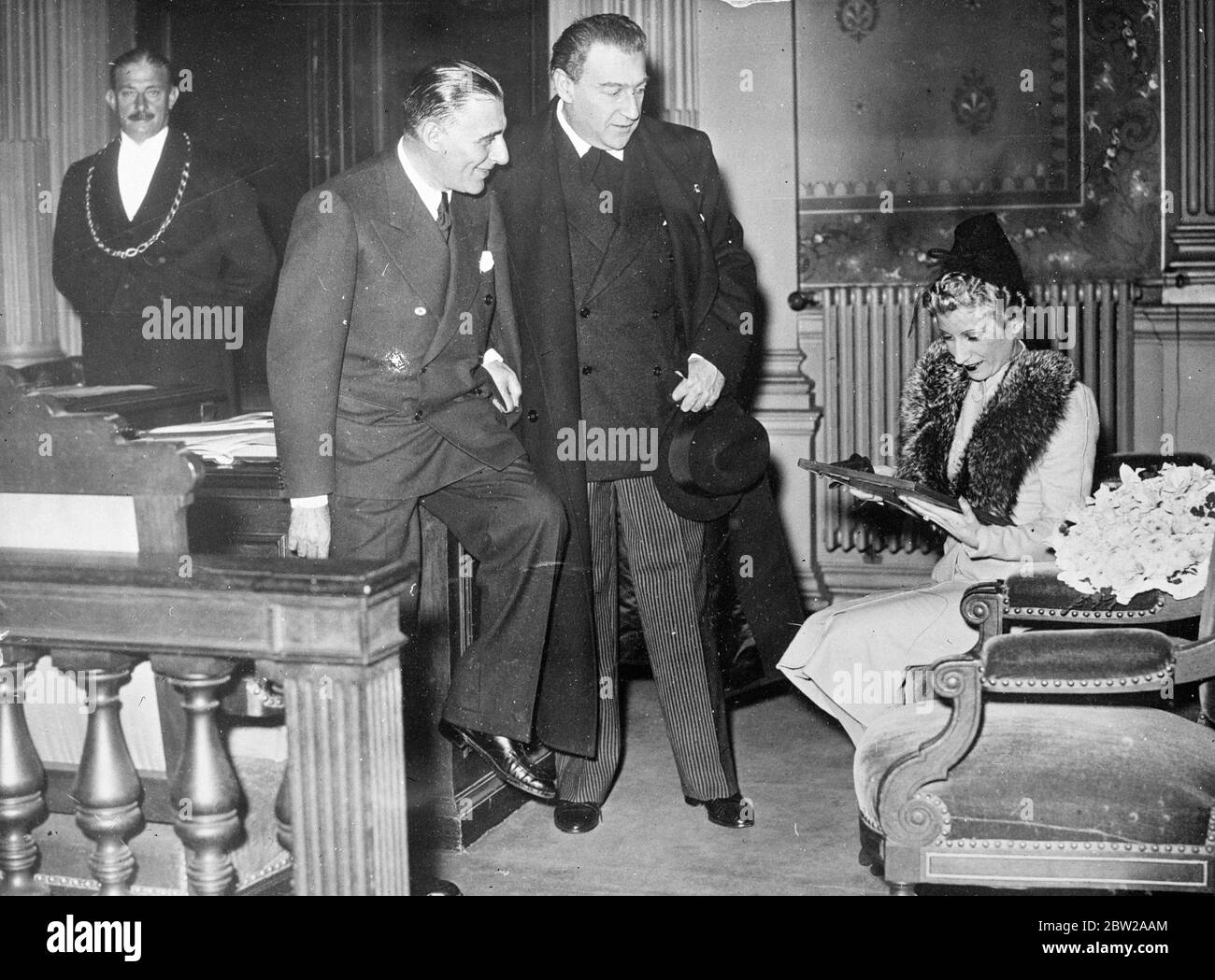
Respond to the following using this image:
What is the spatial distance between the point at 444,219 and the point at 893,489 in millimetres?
1190

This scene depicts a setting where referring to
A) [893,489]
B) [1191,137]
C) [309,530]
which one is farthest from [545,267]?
[1191,137]

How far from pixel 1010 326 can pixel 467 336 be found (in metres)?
1.29

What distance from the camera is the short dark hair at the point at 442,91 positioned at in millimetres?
2930

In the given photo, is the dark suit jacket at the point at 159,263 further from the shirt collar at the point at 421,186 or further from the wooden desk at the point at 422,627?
the shirt collar at the point at 421,186

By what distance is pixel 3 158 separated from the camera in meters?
5.27

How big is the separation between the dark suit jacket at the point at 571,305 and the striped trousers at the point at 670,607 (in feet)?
0.34

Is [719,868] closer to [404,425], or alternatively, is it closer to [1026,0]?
[404,425]

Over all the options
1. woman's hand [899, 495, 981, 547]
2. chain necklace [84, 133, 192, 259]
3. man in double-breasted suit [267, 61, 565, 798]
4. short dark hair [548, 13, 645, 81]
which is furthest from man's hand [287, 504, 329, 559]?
chain necklace [84, 133, 192, 259]

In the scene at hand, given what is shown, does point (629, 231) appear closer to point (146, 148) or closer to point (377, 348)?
point (377, 348)

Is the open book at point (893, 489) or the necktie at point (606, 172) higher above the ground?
the necktie at point (606, 172)

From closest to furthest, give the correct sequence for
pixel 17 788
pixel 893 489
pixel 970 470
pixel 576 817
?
pixel 17 788, pixel 893 489, pixel 970 470, pixel 576 817

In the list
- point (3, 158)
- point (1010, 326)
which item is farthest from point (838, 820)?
point (3, 158)

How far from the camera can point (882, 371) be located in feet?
18.0

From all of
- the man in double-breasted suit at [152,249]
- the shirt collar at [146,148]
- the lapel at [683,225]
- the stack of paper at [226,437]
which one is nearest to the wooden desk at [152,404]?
the stack of paper at [226,437]
